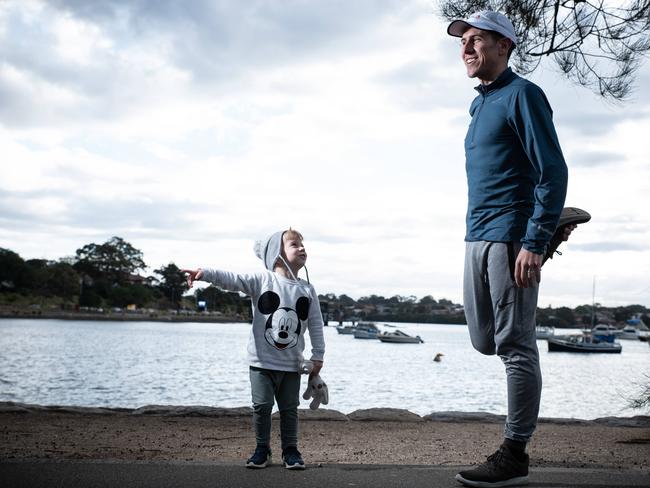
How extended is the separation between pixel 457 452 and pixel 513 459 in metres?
2.66

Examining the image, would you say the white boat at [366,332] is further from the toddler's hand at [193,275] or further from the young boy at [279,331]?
the toddler's hand at [193,275]

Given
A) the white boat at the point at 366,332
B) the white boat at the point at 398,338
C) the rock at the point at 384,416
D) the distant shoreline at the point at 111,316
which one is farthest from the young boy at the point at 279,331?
the distant shoreline at the point at 111,316

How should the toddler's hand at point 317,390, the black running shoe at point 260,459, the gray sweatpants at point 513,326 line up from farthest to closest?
the toddler's hand at point 317,390, the black running shoe at point 260,459, the gray sweatpants at point 513,326

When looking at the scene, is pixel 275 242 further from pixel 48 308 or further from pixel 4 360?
pixel 48 308

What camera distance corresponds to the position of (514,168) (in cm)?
324

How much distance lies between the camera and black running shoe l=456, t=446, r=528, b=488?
319cm

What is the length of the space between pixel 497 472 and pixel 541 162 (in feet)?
4.36

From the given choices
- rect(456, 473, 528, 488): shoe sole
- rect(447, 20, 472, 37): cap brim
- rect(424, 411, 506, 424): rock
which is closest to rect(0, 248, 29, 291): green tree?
rect(424, 411, 506, 424): rock

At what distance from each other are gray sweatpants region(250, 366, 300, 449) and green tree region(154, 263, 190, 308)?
144906 mm

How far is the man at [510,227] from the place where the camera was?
307 centimetres

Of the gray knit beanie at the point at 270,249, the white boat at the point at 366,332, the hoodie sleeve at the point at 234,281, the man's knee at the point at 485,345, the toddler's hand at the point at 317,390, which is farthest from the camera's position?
the white boat at the point at 366,332

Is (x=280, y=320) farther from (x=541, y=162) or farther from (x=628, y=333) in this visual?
(x=628, y=333)

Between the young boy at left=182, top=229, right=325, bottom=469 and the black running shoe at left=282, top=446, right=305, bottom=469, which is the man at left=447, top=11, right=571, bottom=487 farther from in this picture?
the young boy at left=182, top=229, right=325, bottom=469

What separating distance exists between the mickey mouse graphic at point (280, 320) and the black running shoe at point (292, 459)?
0.52 metres
